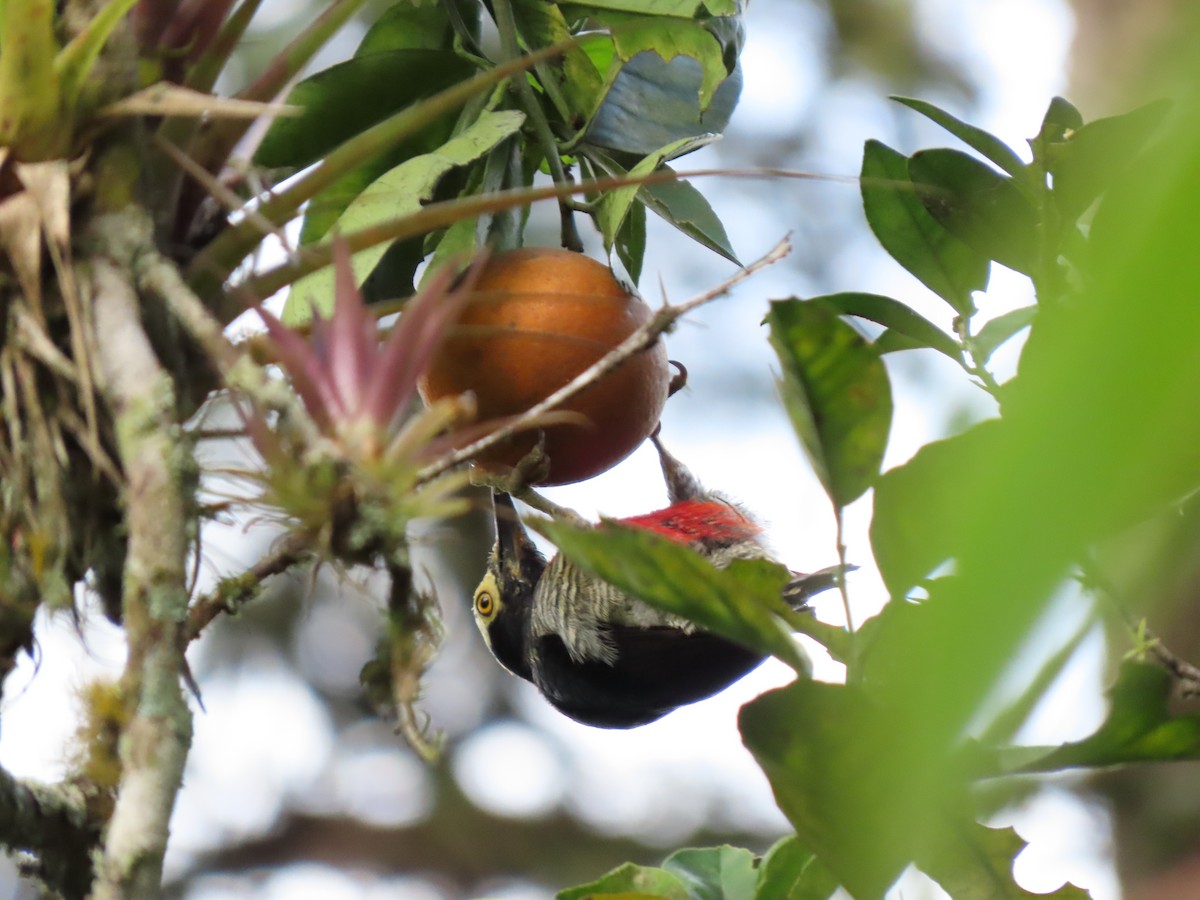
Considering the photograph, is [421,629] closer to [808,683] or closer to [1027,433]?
[808,683]

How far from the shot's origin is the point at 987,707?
17cm

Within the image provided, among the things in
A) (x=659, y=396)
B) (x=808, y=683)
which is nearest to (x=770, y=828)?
(x=659, y=396)

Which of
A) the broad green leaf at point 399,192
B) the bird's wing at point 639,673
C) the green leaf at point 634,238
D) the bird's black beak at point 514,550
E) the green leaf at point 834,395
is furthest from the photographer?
the bird's black beak at point 514,550

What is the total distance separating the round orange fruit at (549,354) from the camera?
1.04 meters

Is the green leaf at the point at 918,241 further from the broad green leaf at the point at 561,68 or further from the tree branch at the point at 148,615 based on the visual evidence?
the tree branch at the point at 148,615

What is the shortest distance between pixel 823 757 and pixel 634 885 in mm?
443

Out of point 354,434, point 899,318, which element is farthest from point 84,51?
point 899,318

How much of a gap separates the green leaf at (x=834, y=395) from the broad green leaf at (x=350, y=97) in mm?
533

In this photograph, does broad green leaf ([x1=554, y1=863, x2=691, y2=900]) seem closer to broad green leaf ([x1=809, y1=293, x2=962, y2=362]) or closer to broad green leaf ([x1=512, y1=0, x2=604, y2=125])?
broad green leaf ([x1=809, y1=293, x2=962, y2=362])

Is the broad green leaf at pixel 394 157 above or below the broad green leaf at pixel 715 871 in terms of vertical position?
above

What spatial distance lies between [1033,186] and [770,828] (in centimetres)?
498

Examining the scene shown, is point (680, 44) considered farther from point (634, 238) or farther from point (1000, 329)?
point (1000, 329)

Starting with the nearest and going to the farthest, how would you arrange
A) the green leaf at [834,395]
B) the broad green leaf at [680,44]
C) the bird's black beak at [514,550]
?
the green leaf at [834,395] < the broad green leaf at [680,44] < the bird's black beak at [514,550]

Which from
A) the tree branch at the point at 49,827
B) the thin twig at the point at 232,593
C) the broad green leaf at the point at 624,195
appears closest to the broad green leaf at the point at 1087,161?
the broad green leaf at the point at 624,195
